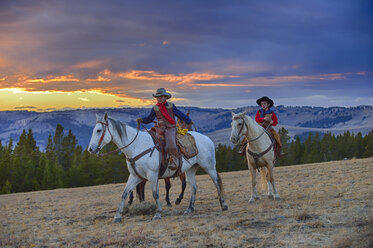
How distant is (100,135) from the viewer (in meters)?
9.79

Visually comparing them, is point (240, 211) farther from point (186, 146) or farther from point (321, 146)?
point (321, 146)

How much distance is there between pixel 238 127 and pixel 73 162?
53.8m

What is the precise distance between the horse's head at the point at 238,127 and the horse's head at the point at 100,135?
154 inches

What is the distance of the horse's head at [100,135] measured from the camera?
9.55m

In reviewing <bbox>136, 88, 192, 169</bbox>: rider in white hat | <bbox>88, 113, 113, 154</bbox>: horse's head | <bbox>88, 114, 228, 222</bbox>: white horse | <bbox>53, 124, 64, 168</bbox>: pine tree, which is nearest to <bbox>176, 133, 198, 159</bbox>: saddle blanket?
<bbox>136, 88, 192, 169</bbox>: rider in white hat

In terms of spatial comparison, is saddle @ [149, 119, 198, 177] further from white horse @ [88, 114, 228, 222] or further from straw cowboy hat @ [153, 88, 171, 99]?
straw cowboy hat @ [153, 88, 171, 99]

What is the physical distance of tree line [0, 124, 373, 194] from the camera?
171 ft

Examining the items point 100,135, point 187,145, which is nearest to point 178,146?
point 187,145

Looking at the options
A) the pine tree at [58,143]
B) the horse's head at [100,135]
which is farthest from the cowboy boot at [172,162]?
the pine tree at [58,143]

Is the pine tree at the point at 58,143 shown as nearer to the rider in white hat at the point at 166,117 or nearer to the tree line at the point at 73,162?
the tree line at the point at 73,162

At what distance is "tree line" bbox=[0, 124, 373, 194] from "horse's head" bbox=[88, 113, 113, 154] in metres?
30.2

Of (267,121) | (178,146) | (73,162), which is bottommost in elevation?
(73,162)

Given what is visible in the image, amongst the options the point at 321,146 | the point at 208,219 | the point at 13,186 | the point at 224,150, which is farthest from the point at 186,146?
the point at 321,146

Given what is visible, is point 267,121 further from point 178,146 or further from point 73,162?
point 73,162
